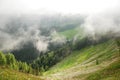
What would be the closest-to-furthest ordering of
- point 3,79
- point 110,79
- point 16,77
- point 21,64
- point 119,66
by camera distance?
1. point 3,79
2. point 16,77
3. point 110,79
4. point 119,66
5. point 21,64

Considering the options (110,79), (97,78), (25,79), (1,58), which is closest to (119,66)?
(97,78)

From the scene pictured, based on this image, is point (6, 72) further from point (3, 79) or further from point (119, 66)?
point (119, 66)

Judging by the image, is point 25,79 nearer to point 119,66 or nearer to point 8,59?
point 119,66

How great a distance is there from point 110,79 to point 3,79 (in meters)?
23.1

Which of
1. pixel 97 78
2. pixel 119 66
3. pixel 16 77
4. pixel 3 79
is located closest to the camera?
pixel 3 79

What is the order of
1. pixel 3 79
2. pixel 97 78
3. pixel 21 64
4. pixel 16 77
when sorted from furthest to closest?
pixel 21 64 < pixel 97 78 < pixel 16 77 < pixel 3 79

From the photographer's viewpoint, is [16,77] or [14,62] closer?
[16,77]

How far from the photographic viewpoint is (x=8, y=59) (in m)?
158

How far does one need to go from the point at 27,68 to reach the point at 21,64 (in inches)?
186

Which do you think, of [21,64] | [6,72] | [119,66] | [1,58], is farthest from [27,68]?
[6,72]

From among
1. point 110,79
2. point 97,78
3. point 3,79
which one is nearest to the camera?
point 3,79

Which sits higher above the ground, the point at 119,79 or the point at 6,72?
the point at 6,72

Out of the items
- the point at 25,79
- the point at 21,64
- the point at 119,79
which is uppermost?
the point at 21,64

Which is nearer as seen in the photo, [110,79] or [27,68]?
[110,79]
